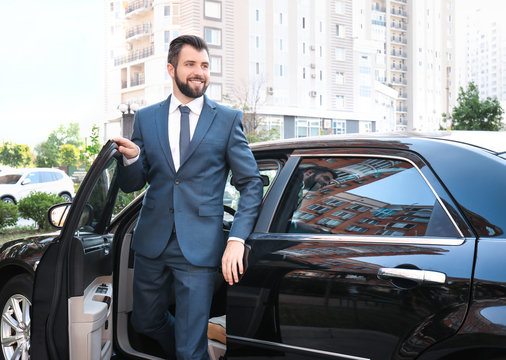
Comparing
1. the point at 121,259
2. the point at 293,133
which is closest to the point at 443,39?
the point at 293,133

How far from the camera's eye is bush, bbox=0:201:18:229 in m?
14.2

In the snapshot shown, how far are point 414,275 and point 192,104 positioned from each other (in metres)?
1.40

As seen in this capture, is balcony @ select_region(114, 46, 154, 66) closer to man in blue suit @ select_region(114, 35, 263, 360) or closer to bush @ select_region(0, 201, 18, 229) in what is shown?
bush @ select_region(0, 201, 18, 229)

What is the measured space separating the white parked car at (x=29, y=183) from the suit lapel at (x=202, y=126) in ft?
67.6

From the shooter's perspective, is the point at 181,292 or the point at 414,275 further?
the point at 181,292

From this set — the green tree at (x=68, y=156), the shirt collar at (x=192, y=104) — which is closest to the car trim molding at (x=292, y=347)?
the shirt collar at (x=192, y=104)

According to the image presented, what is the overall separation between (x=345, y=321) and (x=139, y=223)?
1.20 meters

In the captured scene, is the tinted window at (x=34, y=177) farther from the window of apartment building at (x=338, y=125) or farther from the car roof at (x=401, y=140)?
the window of apartment building at (x=338, y=125)

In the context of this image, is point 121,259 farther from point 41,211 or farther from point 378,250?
point 41,211

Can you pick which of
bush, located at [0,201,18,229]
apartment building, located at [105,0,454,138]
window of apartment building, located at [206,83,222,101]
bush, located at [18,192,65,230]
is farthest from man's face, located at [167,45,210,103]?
window of apartment building, located at [206,83,222,101]

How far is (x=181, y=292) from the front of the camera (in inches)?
111

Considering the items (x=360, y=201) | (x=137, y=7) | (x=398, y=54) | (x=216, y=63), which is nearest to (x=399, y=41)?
(x=398, y=54)

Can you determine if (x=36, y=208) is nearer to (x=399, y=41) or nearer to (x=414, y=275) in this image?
(x=414, y=275)

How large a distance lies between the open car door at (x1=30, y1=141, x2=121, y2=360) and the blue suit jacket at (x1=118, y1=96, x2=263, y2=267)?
0.21 metres
